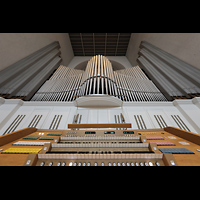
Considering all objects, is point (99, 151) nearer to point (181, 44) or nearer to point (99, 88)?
point (99, 88)

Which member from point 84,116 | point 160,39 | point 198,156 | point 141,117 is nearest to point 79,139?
point 84,116

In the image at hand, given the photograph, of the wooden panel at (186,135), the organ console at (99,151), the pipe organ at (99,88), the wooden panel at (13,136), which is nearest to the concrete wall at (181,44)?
the pipe organ at (99,88)

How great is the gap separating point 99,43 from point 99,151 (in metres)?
10.8

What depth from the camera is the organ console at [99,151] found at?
1.23 m

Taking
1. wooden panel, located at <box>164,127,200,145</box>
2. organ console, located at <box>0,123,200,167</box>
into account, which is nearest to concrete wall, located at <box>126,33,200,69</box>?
wooden panel, located at <box>164,127,200,145</box>

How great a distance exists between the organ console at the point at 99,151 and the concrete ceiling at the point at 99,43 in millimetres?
9839

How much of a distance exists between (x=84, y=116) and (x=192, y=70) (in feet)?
15.8

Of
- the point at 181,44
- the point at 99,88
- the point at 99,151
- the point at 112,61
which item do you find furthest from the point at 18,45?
the point at 112,61

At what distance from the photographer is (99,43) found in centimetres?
1045

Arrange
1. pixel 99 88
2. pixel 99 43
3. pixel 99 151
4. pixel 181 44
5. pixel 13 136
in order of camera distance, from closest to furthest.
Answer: pixel 99 151 → pixel 13 136 → pixel 99 88 → pixel 181 44 → pixel 99 43

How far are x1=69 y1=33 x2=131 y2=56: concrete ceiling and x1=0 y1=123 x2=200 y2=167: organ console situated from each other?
9.84m

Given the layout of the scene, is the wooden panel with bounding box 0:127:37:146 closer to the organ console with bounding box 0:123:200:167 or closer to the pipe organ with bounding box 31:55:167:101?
Answer: the organ console with bounding box 0:123:200:167

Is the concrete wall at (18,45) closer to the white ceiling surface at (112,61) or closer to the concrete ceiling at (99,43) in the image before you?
the white ceiling surface at (112,61)
